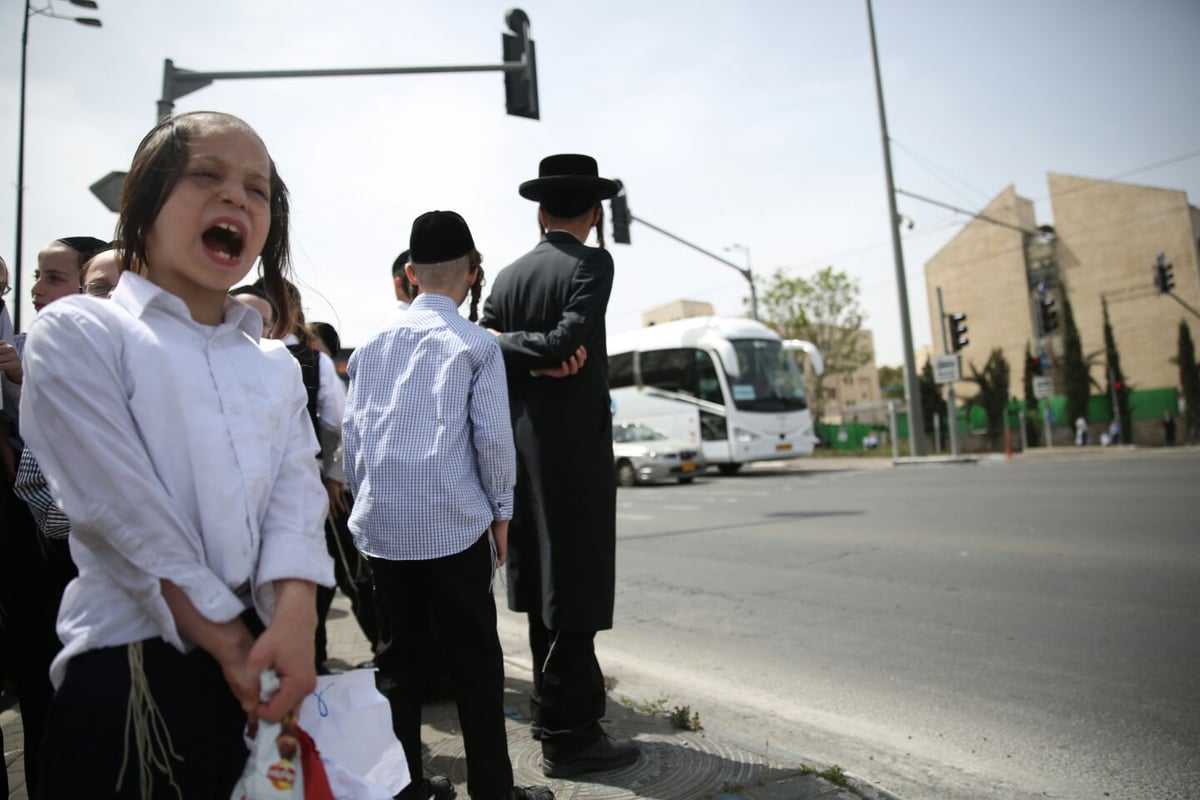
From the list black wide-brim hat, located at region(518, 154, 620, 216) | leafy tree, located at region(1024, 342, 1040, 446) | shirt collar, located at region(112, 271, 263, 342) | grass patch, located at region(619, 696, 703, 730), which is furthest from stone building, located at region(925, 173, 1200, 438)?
shirt collar, located at region(112, 271, 263, 342)

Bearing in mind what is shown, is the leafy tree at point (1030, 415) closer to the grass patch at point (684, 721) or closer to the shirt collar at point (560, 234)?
the grass patch at point (684, 721)

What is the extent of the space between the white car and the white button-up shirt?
17.6 m

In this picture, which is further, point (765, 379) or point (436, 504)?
point (765, 379)

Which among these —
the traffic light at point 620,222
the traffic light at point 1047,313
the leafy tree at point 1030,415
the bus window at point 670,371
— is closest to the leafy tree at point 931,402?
the leafy tree at point 1030,415

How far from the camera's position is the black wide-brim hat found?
3.16m

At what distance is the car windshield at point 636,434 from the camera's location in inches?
831

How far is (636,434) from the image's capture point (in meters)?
21.2

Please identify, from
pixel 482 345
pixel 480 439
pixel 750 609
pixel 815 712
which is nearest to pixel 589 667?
pixel 480 439

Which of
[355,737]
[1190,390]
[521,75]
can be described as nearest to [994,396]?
[1190,390]

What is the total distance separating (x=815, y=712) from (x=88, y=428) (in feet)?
11.4

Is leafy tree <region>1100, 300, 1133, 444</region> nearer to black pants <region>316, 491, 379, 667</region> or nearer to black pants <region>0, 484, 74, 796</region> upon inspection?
black pants <region>316, 491, 379, 667</region>

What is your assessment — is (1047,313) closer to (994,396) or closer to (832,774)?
(994,396)

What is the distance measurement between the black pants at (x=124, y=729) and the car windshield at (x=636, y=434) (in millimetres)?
19800

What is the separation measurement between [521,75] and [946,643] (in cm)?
719
